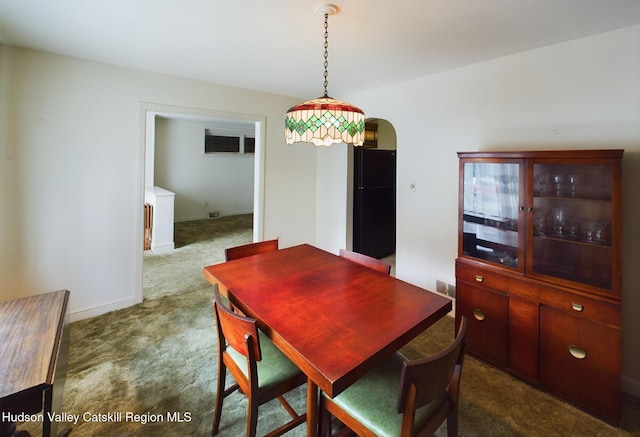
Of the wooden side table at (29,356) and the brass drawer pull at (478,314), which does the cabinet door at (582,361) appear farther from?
the wooden side table at (29,356)

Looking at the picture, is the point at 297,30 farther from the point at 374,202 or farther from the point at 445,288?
the point at 374,202

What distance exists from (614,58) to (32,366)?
3432mm

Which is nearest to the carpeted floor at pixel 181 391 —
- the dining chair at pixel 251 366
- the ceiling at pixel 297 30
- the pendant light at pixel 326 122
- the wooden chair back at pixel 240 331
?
the dining chair at pixel 251 366

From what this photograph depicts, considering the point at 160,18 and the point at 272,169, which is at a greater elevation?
the point at 160,18

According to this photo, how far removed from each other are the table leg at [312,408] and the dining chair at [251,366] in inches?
7.7

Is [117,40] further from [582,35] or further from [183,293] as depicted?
[582,35]

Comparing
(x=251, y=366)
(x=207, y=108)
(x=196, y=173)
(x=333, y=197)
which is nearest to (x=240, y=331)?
(x=251, y=366)

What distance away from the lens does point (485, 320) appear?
2264 millimetres

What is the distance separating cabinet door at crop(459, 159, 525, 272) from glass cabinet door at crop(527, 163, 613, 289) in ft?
0.38

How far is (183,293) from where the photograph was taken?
3.51m

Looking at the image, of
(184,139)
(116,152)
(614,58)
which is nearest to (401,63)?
(614,58)

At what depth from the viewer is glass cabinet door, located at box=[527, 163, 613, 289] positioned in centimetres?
186

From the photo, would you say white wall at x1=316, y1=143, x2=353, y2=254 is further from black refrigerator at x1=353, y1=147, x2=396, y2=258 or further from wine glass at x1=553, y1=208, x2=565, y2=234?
wine glass at x1=553, y1=208, x2=565, y2=234

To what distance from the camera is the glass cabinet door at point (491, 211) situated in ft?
7.34
